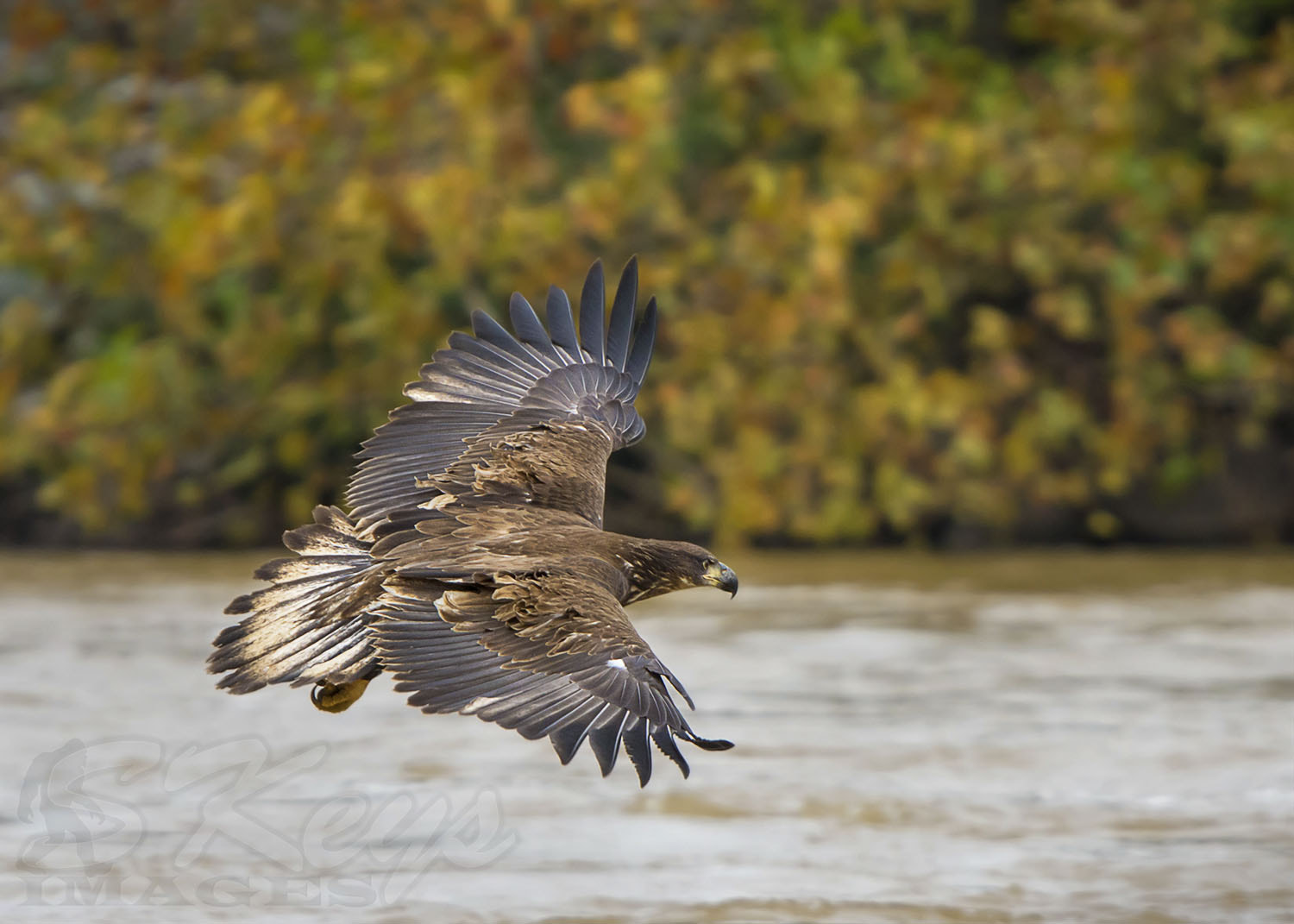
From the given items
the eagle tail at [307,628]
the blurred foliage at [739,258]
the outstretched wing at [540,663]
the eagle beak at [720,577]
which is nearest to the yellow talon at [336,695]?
the eagle tail at [307,628]

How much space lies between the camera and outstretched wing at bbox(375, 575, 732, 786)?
3.91 metres

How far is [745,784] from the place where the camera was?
655 cm

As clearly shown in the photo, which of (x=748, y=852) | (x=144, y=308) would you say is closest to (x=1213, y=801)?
(x=748, y=852)

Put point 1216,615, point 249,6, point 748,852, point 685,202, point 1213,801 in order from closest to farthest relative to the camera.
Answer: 1. point 748,852
2. point 1213,801
3. point 1216,615
4. point 685,202
5. point 249,6

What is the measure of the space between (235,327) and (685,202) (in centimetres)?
297

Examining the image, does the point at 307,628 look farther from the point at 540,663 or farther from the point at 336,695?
the point at 540,663

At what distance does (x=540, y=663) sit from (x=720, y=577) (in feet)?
3.73

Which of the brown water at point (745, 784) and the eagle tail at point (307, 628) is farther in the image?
the brown water at point (745, 784)

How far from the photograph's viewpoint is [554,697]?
13.2 ft

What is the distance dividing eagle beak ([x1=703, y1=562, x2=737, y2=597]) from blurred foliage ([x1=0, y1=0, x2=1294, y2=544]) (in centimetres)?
614

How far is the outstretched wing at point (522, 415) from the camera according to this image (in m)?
5.37

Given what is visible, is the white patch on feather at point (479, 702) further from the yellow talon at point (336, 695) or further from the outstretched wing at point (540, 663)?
the yellow talon at point (336, 695)

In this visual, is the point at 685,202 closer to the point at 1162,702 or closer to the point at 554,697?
the point at 1162,702

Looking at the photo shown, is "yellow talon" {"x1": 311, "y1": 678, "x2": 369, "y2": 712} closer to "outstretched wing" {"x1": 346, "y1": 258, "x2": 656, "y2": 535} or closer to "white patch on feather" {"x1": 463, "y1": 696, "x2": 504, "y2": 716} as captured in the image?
"outstretched wing" {"x1": 346, "y1": 258, "x2": 656, "y2": 535}
